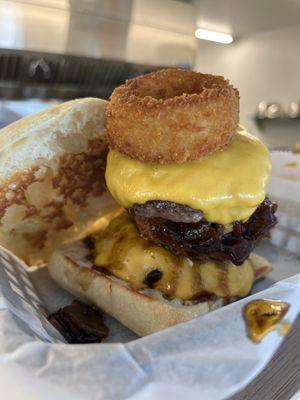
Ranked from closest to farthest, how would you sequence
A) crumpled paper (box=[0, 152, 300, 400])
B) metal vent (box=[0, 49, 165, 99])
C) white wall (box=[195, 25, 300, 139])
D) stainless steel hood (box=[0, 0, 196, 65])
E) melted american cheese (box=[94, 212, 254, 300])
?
crumpled paper (box=[0, 152, 300, 400]) < melted american cheese (box=[94, 212, 254, 300]) < stainless steel hood (box=[0, 0, 196, 65]) < metal vent (box=[0, 49, 165, 99]) < white wall (box=[195, 25, 300, 139])

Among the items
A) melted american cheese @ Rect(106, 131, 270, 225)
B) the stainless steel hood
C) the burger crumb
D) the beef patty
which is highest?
the stainless steel hood

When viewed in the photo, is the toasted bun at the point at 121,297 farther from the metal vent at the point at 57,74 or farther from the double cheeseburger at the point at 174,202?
the metal vent at the point at 57,74

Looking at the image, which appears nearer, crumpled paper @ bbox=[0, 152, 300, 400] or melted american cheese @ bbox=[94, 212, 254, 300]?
crumpled paper @ bbox=[0, 152, 300, 400]

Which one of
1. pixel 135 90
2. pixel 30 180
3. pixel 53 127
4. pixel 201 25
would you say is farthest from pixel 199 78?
pixel 201 25

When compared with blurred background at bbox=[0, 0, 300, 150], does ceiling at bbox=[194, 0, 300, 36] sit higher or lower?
higher

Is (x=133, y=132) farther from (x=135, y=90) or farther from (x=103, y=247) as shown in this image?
(x=103, y=247)

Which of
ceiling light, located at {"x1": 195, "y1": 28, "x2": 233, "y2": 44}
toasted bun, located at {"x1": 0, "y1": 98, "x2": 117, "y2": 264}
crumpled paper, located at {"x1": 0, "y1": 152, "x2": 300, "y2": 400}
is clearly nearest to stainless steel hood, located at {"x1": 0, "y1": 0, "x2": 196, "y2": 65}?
ceiling light, located at {"x1": 195, "y1": 28, "x2": 233, "y2": 44}

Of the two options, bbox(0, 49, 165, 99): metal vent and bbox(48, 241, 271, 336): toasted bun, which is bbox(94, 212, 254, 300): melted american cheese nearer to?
bbox(48, 241, 271, 336): toasted bun

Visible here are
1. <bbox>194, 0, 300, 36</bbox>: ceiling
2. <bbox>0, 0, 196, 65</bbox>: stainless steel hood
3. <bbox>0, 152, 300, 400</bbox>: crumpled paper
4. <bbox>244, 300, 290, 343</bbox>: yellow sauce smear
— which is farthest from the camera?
<bbox>194, 0, 300, 36</bbox>: ceiling
